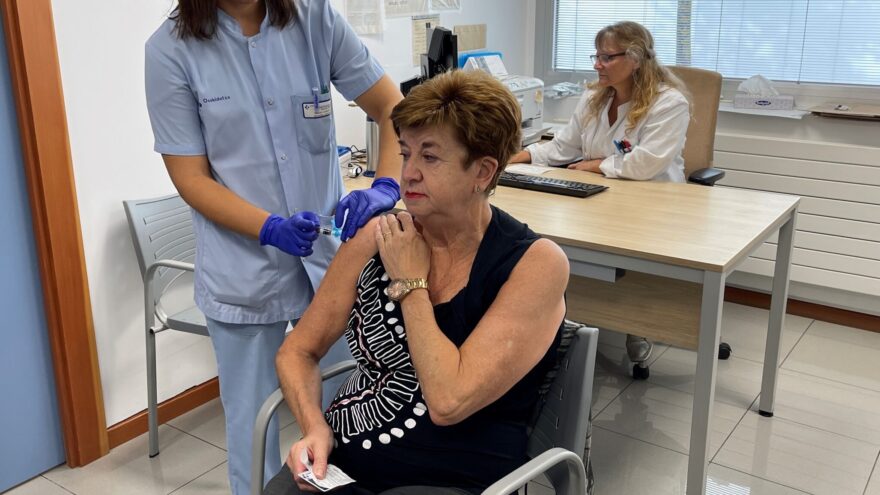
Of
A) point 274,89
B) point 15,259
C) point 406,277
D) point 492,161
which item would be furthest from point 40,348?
point 492,161

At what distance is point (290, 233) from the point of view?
1572 millimetres

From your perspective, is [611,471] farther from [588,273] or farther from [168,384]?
[168,384]

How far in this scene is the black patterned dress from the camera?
1426mm

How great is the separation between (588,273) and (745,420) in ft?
3.17

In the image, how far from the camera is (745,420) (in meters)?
2.71

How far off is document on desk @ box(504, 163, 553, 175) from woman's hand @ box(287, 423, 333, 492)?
1632 mm

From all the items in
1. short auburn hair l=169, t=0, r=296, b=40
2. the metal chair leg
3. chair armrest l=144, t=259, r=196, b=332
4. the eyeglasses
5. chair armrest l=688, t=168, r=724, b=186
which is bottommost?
the metal chair leg

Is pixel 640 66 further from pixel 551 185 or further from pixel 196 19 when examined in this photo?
pixel 196 19

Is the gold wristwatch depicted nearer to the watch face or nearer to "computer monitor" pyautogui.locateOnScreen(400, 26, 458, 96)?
the watch face

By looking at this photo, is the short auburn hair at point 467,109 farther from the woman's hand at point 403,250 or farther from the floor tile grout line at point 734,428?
the floor tile grout line at point 734,428

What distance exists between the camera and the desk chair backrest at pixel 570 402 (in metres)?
1.43

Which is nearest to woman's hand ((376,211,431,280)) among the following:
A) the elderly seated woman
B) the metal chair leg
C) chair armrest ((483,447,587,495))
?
the elderly seated woman

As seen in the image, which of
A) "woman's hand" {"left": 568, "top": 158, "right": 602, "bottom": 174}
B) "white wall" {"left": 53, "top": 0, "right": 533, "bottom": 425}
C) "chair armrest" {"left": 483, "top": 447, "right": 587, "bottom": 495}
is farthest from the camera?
"woman's hand" {"left": 568, "top": 158, "right": 602, "bottom": 174}

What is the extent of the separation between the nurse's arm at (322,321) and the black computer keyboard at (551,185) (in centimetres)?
117
